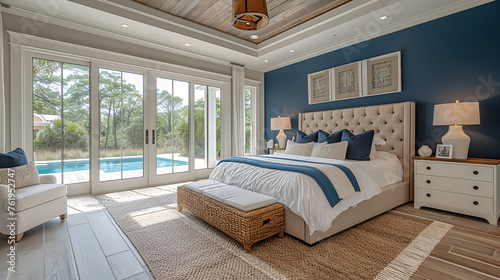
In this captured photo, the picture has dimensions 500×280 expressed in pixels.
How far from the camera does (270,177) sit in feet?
7.83

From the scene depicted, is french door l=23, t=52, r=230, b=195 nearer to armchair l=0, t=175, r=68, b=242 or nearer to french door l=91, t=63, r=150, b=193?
french door l=91, t=63, r=150, b=193

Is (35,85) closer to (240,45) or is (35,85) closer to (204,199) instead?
(204,199)

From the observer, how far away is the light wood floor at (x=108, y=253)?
5.24ft

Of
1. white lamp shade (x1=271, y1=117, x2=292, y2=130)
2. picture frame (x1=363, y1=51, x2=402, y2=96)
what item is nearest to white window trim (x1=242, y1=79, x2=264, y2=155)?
white lamp shade (x1=271, y1=117, x2=292, y2=130)

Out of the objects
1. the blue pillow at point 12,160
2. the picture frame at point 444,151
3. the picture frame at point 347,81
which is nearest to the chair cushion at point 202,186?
the blue pillow at point 12,160

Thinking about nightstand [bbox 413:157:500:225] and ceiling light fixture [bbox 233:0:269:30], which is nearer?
ceiling light fixture [bbox 233:0:269:30]

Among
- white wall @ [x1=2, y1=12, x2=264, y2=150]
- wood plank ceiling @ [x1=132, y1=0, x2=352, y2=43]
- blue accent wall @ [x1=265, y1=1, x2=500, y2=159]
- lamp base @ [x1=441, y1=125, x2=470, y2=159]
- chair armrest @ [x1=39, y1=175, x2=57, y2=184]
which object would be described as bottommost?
chair armrest @ [x1=39, y1=175, x2=57, y2=184]

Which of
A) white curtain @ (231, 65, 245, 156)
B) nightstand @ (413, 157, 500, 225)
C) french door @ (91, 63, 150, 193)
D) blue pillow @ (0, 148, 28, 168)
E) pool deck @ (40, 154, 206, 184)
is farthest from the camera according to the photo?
white curtain @ (231, 65, 245, 156)

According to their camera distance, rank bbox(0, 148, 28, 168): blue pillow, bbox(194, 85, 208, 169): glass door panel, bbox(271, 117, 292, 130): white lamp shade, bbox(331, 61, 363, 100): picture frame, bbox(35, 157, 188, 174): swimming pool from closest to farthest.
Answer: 1. bbox(0, 148, 28, 168): blue pillow
2. bbox(35, 157, 188, 174): swimming pool
3. bbox(331, 61, 363, 100): picture frame
4. bbox(194, 85, 208, 169): glass door panel
5. bbox(271, 117, 292, 130): white lamp shade

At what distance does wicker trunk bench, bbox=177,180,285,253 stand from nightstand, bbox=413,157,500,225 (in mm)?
2055

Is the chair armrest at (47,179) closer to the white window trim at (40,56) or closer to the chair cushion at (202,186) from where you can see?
the white window trim at (40,56)

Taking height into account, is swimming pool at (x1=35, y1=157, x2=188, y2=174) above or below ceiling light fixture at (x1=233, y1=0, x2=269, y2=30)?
below

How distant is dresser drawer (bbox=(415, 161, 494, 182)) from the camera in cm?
244

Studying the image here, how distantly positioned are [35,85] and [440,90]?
5515 mm
